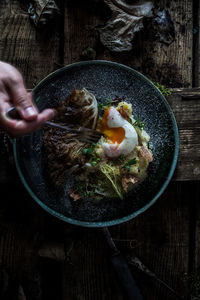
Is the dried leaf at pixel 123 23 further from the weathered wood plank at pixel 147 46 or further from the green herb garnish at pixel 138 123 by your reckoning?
the green herb garnish at pixel 138 123

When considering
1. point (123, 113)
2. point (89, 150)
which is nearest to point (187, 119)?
point (123, 113)

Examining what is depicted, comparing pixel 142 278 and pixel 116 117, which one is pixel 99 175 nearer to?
pixel 116 117

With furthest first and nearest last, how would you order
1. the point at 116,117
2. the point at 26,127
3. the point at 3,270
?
the point at 3,270 → the point at 116,117 → the point at 26,127

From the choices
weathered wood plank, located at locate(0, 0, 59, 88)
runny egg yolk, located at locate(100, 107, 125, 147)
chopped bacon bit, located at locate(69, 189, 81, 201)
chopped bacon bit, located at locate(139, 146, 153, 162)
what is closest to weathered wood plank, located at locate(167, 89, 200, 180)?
chopped bacon bit, located at locate(139, 146, 153, 162)

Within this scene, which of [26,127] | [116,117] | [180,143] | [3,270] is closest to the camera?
[26,127]

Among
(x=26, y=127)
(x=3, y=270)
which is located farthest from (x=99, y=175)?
(x=3, y=270)

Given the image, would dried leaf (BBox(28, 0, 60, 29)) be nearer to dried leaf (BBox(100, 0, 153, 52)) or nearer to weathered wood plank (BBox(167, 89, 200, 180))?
dried leaf (BBox(100, 0, 153, 52))
